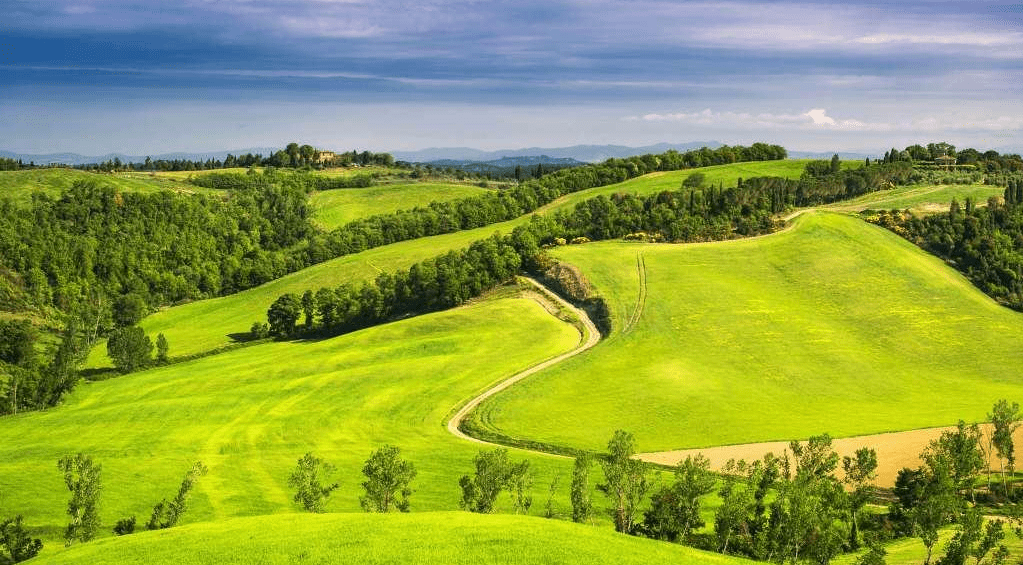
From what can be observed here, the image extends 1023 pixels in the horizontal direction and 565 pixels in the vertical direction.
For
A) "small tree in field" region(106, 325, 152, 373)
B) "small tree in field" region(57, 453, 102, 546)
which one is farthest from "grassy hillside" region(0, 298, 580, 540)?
"small tree in field" region(57, 453, 102, 546)

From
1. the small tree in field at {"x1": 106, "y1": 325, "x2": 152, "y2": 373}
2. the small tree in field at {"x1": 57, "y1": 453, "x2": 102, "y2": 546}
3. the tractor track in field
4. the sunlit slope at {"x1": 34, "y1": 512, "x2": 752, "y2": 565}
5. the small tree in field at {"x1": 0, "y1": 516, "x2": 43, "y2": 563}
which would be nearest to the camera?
the sunlit slope at {"x1": 34, "y1": 512, "x2": 752, "y2": 565}

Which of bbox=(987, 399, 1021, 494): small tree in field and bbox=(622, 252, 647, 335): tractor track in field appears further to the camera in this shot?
bbox=(622, 252, 647, 335): tractor track in field

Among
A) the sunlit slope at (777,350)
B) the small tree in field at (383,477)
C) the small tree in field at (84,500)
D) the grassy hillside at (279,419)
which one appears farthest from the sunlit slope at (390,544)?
the sunlit slope at (777,350)

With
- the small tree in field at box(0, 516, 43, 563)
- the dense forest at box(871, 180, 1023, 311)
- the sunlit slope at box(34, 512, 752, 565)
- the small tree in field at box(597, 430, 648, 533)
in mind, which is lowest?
the small tree in field at box(0, 516, 43, 563)

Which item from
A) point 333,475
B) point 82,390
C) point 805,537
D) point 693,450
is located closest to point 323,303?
point 82,390

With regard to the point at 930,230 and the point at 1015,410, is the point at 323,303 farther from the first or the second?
the point at 930,230

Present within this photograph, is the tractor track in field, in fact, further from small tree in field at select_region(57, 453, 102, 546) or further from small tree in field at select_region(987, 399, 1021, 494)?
small tree in field at select_region(57, 453, 102, 546)

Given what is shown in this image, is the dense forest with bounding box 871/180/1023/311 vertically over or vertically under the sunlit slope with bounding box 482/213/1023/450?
over
